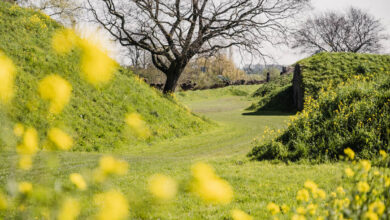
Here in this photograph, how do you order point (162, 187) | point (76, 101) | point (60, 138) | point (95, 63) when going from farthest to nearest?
point (95, 63), point (76, 101), point (60, 138), point (162, 187)

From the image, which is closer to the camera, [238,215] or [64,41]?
[238,215]

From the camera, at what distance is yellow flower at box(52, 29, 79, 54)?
11953 mm

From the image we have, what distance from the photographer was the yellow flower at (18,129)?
25.9 ft

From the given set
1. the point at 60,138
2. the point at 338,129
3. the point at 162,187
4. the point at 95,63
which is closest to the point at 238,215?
the point at 162,187

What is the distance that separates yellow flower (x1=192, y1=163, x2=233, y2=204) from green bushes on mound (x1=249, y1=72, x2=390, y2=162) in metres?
1.84

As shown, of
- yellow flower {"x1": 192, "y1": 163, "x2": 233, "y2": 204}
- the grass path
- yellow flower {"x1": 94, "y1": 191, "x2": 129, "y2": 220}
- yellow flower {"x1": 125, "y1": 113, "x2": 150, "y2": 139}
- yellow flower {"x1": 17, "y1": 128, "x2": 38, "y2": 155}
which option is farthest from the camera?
yellow flower {"x1": 125, "y1": 113, "x2": 150, "y2": 139}

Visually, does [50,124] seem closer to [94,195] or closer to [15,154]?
[15,154]

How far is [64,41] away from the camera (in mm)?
12742

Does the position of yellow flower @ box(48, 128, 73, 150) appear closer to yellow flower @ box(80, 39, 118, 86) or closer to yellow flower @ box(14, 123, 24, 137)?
yellow flower @ box(14, 123, 24, 137)

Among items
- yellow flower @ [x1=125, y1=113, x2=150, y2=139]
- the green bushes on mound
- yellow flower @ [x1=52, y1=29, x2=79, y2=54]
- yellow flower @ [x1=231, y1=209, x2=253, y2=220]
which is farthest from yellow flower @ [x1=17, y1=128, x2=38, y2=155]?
yellow flower @ [x1=231, y1=209, x2=253, y2=220]

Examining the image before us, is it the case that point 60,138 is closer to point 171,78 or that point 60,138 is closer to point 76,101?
point 76,101

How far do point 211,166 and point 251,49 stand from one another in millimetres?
10311

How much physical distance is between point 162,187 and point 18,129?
18.2 ft

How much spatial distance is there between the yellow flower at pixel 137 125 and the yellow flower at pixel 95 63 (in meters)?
2.11
